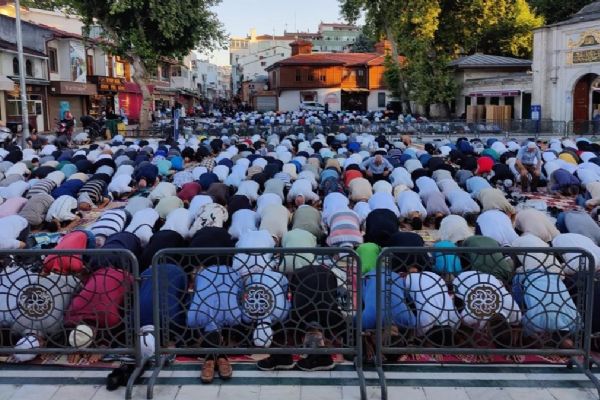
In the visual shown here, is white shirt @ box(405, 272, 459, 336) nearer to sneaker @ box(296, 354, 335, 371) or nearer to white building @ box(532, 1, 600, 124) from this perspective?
sneaker @ box(296, 354, 335, 371)

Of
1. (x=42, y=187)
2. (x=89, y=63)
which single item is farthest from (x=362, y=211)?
(x=89, y=63)

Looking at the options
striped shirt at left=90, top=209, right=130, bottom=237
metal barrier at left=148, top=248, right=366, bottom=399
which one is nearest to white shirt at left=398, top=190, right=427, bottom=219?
striped shirt at left=90, top=209, right=130, bottom=237

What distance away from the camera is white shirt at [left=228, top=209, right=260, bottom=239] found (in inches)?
373

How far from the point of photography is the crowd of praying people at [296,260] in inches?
212

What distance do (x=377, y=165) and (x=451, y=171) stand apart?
1804 mm

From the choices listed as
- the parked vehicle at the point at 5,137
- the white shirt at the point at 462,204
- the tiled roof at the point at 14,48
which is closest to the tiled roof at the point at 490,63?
the tiled roof at the point at 14,48

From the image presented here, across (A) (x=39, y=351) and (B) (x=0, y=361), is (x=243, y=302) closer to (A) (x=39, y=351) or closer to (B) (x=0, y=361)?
(A) (x=39, y=351)

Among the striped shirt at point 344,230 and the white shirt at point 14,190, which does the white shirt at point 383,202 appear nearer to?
the striped shirt at point 344,230

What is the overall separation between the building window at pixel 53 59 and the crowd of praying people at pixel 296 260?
2030 centimetres

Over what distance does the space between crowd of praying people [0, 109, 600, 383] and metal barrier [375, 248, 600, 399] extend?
0.02 m

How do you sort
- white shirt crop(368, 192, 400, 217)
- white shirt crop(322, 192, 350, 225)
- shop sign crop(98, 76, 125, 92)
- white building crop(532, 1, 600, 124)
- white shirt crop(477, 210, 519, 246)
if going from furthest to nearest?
shop sign crop(98, 76, 125, 92) → white building crop(532, 1, 600, 124) → white shirt crop(368, 192, 400, 217) → white shirt crop(322, 192, 350, 225) → white shirt crop(477, 210, 519, 246)

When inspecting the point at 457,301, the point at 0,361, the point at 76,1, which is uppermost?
the point at 76,1

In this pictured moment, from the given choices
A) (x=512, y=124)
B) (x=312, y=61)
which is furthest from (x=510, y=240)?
(x=312, y=61)

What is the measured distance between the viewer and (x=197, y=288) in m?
5.49
